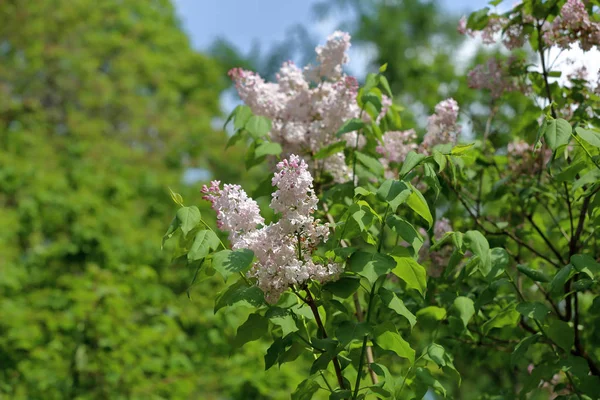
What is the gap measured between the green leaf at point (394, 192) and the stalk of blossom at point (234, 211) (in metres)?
0.40

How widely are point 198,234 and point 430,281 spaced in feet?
4.06

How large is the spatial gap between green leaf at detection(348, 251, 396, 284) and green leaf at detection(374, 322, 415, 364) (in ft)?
0.82

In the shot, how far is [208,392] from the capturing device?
26.0 feet

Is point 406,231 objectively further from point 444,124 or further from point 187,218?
point 444,124

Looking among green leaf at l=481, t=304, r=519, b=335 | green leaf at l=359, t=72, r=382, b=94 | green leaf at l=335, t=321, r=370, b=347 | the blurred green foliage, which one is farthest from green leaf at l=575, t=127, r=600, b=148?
the blurred green foliage

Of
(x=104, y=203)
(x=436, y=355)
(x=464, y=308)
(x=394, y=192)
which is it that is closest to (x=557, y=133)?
(x=394, y=192)

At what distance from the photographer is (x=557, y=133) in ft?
6.15

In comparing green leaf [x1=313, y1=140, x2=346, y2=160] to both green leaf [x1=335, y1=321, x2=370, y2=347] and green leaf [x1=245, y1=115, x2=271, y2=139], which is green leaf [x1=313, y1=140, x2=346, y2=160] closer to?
green leaf [x1=245, y1=115, x2=271, y2=139]

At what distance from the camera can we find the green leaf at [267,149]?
2.73m

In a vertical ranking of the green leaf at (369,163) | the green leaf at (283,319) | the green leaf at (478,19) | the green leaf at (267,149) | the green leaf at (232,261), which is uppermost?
the green leaf at (478,19)

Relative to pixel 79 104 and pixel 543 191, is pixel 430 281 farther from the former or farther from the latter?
pixel 79 104

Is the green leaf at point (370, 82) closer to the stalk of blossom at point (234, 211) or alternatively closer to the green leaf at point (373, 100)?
the green leaf at point (373, 100)

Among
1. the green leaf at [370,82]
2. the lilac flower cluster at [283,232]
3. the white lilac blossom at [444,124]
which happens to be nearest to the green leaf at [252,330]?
the lilac flower cluster at [283,232]

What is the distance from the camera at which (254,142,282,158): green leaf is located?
273 centimetres
